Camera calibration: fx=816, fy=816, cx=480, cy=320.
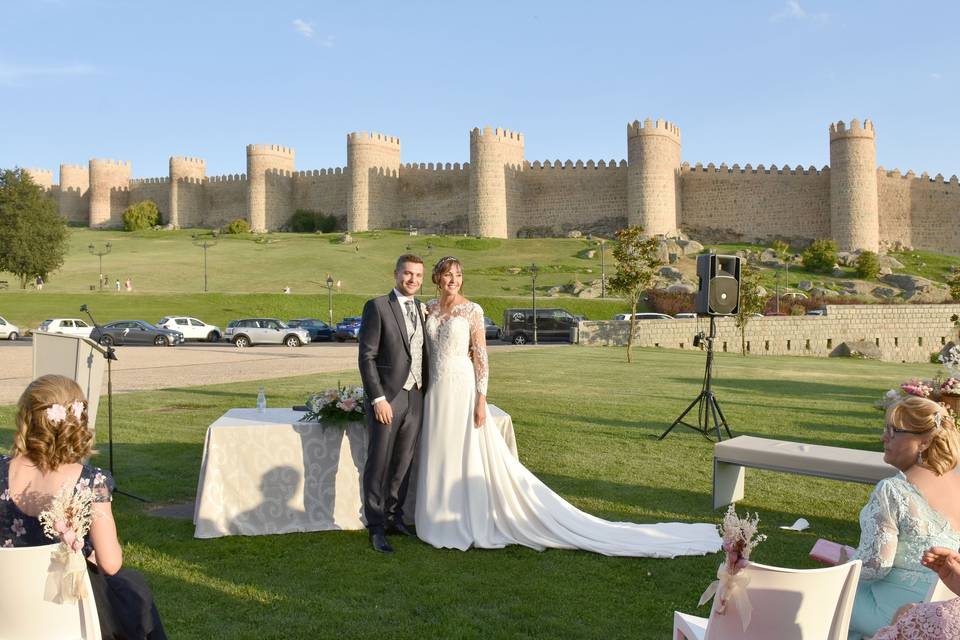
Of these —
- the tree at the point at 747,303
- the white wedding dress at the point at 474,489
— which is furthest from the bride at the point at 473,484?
the tree at the point at 747,303

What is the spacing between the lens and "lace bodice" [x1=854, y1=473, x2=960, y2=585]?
2.95 m

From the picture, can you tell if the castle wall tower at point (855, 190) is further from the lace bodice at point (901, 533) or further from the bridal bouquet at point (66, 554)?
the bridal bouquet at point (66, 554)

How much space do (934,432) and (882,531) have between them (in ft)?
1.34

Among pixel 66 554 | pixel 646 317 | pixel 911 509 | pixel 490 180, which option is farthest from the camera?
pixel 490 180

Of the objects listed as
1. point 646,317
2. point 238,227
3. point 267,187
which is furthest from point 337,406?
point 267,187

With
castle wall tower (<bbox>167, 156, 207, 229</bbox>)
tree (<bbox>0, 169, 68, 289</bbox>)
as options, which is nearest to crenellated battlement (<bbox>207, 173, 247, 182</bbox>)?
castle wall tower (<bbox>167, 156, 207, 229</bbox>)

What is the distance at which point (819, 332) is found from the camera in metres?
33.2

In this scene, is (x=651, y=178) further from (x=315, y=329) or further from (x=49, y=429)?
(x=49, y=429)

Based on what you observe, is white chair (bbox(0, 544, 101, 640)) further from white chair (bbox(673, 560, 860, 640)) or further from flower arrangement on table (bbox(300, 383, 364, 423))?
flower arrangement on table (bbox(300, 383, 364, 423))

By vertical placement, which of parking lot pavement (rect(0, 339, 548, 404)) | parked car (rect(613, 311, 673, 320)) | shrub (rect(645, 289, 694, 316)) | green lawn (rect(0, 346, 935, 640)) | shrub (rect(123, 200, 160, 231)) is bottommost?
green lawn (rect(0, 346, 935, 640))

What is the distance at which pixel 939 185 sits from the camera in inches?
2344

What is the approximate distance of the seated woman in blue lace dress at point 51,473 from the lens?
271 cm

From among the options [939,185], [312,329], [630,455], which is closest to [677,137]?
[939,185]

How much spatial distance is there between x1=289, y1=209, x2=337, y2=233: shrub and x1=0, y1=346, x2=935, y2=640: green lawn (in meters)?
63.6
